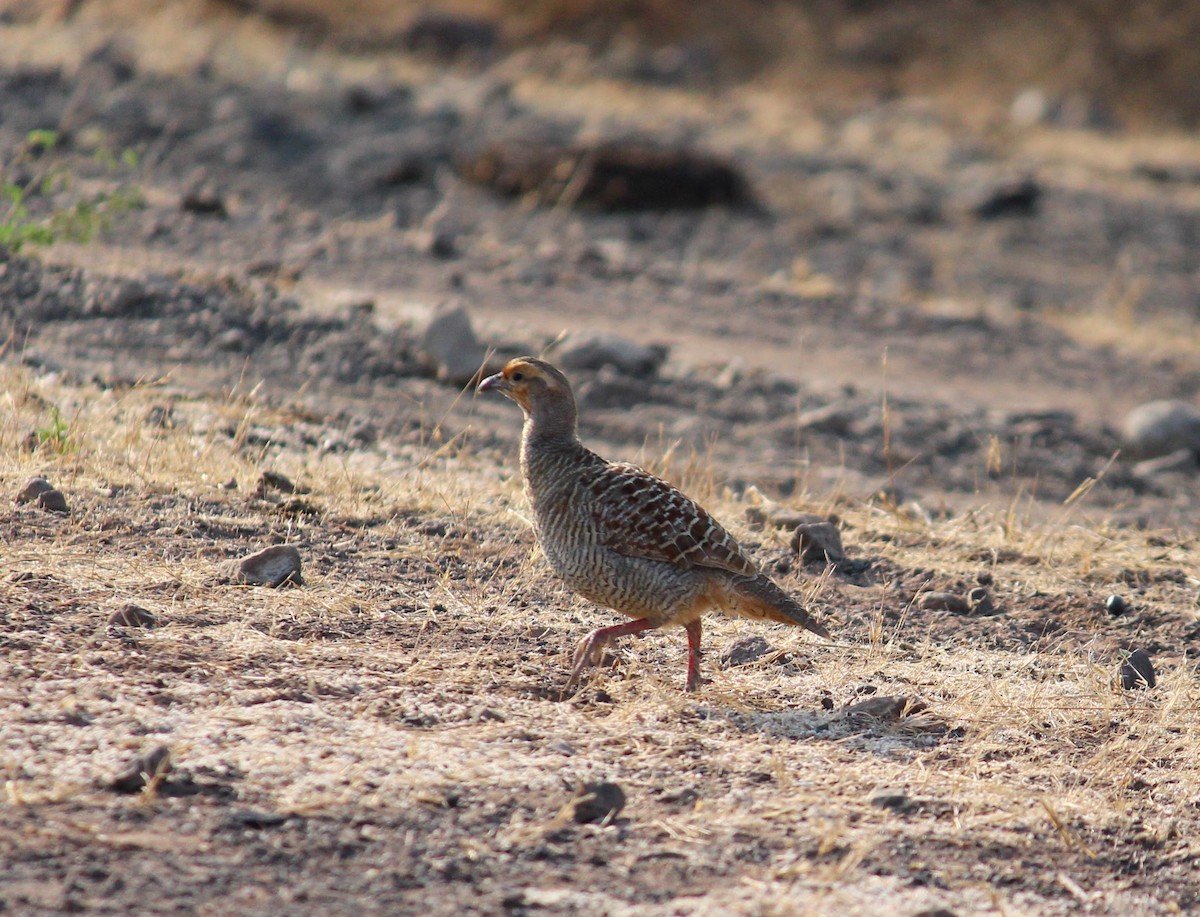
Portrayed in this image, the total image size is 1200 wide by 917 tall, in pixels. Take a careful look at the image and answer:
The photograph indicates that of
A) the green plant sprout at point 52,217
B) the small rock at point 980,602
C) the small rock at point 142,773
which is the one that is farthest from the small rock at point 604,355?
the small rock at point 142,773

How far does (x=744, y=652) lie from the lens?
17.6 feet

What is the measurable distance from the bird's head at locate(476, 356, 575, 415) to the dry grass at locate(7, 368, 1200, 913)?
753 millimetres

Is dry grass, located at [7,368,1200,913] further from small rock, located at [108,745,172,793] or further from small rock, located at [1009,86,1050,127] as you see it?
small rock, located at [1009,86,1050,127]

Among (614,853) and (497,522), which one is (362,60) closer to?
(497,522)

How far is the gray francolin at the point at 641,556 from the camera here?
498cm

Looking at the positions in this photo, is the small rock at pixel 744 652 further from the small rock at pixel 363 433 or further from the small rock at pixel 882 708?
the small rock at pixel 363 433

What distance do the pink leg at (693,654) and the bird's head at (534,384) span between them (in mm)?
946

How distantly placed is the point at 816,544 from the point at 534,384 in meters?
1.60

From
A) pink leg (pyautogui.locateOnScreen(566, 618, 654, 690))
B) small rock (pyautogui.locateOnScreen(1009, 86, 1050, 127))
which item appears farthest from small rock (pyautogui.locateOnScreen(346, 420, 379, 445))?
small rock (pyautogui.locateOnScreen(1009, 86, 1050, 127))

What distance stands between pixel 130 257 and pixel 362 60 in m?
9.74

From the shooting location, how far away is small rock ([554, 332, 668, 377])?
998 cm

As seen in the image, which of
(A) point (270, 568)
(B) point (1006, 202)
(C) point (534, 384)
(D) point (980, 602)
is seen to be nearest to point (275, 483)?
(A) point (270, 568)

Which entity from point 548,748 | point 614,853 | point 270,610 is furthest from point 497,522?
point 614,853

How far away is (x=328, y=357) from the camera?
9.12 metres
